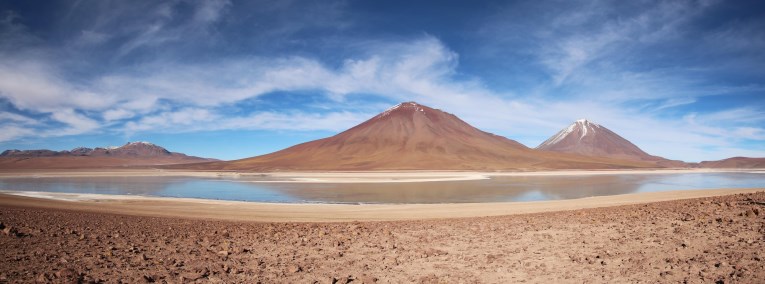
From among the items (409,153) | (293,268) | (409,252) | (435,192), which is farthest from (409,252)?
(409,153)

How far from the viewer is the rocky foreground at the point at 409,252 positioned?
6.51 metres

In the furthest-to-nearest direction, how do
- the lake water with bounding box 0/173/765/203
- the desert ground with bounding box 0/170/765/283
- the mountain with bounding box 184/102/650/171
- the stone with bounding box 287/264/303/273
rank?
the mountain with bounding box 184/102/650/171, the lake water with bounding box 0/173/765/203, the stone with bounding box 287/264/303/273, the desert ground with bounding box 0/170/765/283

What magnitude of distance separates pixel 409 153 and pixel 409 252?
139 metres

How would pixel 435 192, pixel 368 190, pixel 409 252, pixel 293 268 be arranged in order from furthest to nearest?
1. pixel 368 190
2. pixel 435 192
3. pixel 409 252
4. pixel 293 268

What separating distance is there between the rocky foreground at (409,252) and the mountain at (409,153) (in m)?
104

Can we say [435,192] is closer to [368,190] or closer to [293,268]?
[368,190]

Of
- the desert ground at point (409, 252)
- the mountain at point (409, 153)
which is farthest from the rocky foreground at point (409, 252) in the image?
the mountain at point (409, 153)

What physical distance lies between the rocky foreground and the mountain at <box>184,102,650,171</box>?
10446 centimetres

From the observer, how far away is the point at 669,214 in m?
11.0

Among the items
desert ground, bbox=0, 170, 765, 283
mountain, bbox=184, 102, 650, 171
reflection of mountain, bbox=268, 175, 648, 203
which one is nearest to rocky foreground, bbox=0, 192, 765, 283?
desert ground, bbox=0, 170, 765, 283

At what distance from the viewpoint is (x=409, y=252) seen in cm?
838

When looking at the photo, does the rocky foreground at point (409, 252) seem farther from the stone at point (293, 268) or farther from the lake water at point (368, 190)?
the lake water at point (368, 190)

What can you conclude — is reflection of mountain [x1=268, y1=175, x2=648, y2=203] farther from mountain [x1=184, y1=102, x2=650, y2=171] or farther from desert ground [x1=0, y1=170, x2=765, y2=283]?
mountain [x1=184, y1=102, x2=650, y2=171]

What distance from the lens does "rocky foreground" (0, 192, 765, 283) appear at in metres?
6.51
